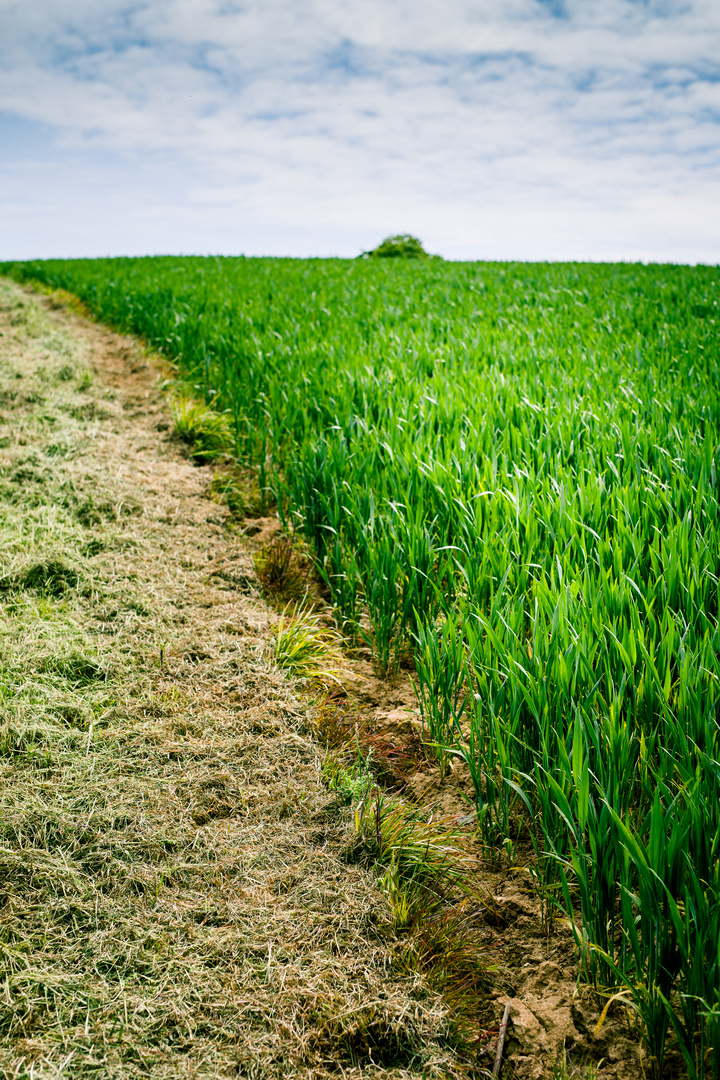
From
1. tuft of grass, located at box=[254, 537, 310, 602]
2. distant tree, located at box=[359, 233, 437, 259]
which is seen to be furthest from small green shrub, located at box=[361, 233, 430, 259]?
tuft of grass, located at box=[254, 537, 310, 602]

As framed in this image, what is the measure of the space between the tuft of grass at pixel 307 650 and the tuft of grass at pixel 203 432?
6.96 ft

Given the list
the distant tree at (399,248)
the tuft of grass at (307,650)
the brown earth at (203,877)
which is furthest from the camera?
the distant tree at (399,248)

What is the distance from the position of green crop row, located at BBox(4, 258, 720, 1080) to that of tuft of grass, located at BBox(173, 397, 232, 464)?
20 centimetres

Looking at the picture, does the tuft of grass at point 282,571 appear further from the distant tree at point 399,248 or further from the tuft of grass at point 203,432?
the distant tree at point 399,248

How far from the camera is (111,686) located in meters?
2.15

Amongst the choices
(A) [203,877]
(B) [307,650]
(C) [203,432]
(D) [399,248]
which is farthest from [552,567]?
(D) [399,248]

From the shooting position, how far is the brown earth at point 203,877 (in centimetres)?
121

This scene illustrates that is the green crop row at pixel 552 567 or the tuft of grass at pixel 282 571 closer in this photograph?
the green crop row at pixel 552 567

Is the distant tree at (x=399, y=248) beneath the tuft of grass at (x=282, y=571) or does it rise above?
above

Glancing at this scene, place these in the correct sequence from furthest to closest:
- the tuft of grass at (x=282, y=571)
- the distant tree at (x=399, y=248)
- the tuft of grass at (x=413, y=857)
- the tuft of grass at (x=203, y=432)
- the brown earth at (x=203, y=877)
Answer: the distant tree at (x=399, y=248)
the tuft of grass at (x=203, y=432)
the tuft of grass at (x=282, y=571)
the tuft of grass at (x=413, y=857)
the brown earth at (x=203, y=877)

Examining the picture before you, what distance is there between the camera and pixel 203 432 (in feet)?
14.6

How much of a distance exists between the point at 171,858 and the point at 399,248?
105ft

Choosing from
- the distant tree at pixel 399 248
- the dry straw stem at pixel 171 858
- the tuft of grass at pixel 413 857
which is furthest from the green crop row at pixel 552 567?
the distant tree at pixel 399 248

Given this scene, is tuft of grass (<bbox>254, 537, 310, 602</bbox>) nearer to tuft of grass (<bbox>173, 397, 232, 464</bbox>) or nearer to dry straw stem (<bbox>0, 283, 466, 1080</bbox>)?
dry straw stem (<bbox>0, 283, 466, 1080</bbox>)
